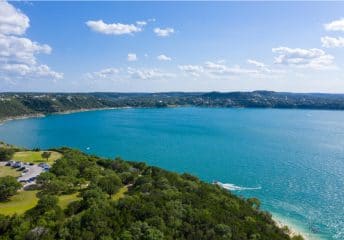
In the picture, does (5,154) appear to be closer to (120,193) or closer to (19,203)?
(19,203)

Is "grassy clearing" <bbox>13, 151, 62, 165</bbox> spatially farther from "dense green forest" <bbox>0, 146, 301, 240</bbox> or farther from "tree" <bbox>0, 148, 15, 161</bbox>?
"dense green forest" <bbox>0, 146, 301, 240</bbox>

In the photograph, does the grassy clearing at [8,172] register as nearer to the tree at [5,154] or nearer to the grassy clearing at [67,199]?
the tree at [5,154]

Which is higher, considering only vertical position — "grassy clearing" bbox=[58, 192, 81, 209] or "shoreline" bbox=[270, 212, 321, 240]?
"grassy clearing" bbox=[58, 192, 81, 209]

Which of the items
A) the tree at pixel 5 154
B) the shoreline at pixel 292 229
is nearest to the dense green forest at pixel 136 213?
the shoreline at pixel 292 229

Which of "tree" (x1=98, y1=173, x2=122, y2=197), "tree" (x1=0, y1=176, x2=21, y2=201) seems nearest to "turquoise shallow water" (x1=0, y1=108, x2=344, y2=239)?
"tree" (x1=98, y1=173, x2=122, y2=197)

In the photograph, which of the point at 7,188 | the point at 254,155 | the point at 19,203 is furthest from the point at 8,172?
the point at 254,155

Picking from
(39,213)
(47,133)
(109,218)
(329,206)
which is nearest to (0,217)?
(39,213)
